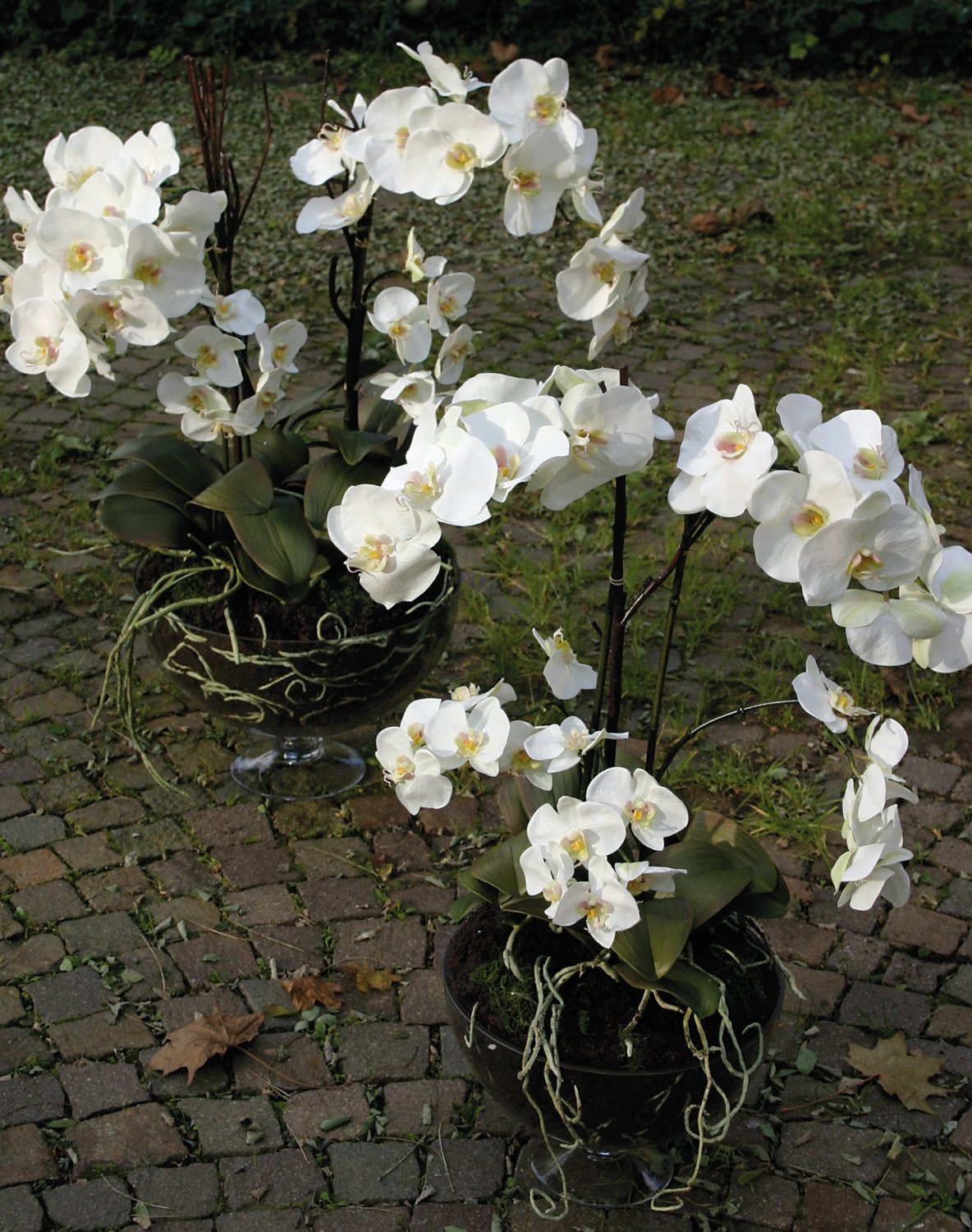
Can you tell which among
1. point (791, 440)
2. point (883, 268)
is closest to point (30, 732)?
point (791, 440)

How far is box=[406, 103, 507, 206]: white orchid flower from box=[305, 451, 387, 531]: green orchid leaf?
2.56 ft

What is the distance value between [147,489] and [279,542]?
12.4 inches

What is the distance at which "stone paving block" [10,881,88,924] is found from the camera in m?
2.46

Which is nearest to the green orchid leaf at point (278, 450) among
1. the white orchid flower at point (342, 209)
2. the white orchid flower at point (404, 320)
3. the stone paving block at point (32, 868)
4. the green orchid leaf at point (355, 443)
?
the green orchid leaf at point (355, 443)

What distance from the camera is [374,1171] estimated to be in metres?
2.01

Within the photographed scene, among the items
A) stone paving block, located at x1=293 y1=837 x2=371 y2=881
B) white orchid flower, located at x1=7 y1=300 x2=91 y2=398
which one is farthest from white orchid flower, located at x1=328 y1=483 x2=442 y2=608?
stone paving block, located at x1=293 y1=837 x2=371 y2=881

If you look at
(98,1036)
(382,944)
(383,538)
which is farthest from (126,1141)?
(383,538)

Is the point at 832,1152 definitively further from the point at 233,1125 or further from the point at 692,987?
the point at 233,1125

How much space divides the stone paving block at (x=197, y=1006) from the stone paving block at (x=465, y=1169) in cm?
45

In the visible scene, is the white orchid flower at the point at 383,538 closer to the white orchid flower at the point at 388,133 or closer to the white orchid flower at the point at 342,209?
the white orchid flower at the point at 388,133

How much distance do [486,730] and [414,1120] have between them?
82 cm

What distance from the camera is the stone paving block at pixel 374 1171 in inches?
77.6

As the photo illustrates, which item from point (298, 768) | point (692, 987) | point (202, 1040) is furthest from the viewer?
point (298, 768)

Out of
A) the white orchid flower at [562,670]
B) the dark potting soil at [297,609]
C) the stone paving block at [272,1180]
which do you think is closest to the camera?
the white orchid flower at [562,670]
